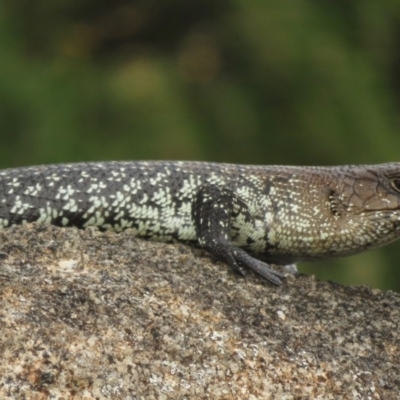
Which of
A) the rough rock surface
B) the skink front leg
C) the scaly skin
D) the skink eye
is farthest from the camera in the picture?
the skink eye

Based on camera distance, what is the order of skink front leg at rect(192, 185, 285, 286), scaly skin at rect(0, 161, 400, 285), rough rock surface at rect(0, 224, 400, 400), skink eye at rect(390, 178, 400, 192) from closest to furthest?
1. rough rock surface at rect(0, 224, 400, 400)
2. skink front leg at rect(192, 185, 285, 286)
3. scaly skin at rect(0, 161, 400, 285)
4. skink eye at rect(390, 178, 400, 192)

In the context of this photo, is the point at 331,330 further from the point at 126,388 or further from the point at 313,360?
the point at 126,388

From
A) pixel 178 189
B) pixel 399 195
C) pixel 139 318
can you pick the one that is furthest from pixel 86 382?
pixel 399 195

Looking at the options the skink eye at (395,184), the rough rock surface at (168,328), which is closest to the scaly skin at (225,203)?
the skink eye at (395,184)

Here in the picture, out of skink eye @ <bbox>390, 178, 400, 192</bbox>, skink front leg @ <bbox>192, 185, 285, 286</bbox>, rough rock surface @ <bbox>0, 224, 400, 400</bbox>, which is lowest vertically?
rough rock surface @ <bbox>0, 224, 400, 400</bbox>

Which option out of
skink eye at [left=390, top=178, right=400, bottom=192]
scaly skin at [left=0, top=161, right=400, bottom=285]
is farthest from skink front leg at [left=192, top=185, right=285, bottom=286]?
skink eye at [left=390, top=178, right=400, bottom=192]

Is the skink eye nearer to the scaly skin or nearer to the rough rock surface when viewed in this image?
the scaly skin

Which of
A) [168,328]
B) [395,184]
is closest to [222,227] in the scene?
[395,184]
